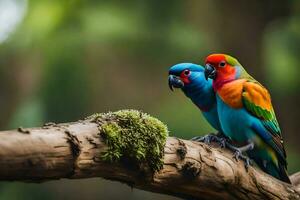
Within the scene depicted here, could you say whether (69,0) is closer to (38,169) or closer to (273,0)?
(273,0)

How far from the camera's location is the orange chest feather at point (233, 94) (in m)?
4.17

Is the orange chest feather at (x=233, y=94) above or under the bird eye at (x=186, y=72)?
under

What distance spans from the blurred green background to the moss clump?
140 inches

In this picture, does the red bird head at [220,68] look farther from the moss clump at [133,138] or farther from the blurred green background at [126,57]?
the blurred green background at [126,57]

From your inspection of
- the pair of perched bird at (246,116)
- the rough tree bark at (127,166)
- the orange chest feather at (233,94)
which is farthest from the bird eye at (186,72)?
the rough tree bark at (127,166)

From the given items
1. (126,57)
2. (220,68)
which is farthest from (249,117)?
(126,57)

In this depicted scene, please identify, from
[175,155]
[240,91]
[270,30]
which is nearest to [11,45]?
A: [270,30]

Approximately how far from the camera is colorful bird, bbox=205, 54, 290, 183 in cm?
418

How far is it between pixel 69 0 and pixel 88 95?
1.10 m

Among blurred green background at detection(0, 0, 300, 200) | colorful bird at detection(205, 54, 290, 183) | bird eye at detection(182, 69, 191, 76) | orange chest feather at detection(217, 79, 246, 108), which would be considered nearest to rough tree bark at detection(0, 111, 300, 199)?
colorful bird at detection(205, 54, 290, 183)

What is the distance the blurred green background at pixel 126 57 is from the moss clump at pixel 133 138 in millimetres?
3558

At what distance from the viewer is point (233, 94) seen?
4176mm

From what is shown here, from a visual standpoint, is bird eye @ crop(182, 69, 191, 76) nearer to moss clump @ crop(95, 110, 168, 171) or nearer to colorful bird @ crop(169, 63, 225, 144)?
colorful bird @ crop(169, 63, 225, 144)

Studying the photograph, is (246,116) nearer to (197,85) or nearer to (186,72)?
(197,85)
